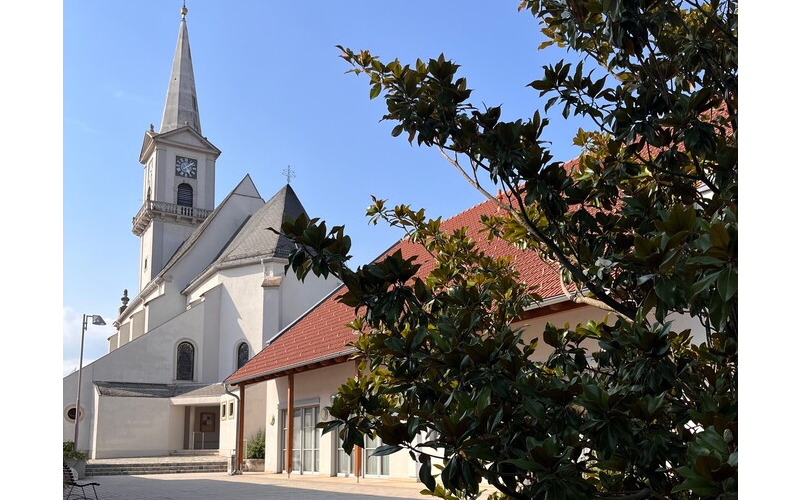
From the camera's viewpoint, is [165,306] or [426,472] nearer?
[426,472]

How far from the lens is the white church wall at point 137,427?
1388 inches

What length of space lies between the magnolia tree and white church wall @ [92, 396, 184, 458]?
35.2 metres

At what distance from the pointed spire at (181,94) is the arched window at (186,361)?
20864mm

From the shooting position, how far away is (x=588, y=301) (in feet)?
13.1

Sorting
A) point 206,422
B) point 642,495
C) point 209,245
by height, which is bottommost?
point 206,422

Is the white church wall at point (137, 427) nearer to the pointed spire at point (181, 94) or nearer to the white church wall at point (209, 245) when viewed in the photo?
the white church wall at point (209, 245)

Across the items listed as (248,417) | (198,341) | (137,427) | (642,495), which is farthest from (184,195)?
(642,495)

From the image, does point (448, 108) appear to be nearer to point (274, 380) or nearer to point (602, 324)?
point (602, 324)

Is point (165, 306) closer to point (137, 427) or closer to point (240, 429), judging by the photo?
point (137, 427)

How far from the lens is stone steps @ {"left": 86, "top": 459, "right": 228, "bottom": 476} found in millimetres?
27812

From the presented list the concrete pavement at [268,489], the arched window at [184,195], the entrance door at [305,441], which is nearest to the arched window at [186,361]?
the arched window at [184,195]

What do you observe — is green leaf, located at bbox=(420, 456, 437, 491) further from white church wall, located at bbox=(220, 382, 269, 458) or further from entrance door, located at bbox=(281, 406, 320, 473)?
white church wall, located at bbox=(220, 382, 269, 458)

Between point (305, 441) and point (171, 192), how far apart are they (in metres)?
31.6
